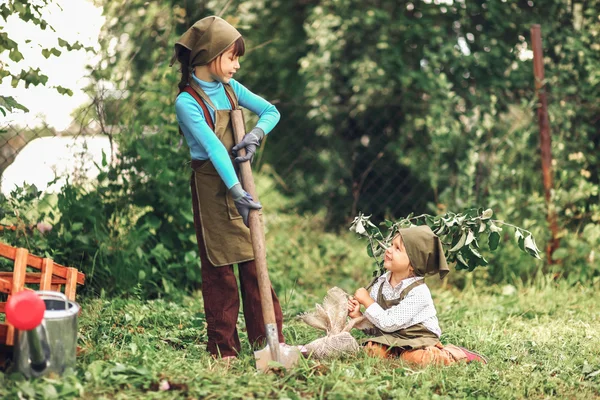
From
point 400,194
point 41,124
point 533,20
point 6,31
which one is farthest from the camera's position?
point 400,194

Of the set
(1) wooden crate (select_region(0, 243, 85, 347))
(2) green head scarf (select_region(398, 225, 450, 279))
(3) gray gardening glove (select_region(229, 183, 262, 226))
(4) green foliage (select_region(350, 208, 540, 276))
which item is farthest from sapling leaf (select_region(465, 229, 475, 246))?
(1) wooden crate (select_region(0, 243, 85, 347))

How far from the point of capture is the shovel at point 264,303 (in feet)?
10.5

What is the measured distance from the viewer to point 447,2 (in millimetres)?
6363

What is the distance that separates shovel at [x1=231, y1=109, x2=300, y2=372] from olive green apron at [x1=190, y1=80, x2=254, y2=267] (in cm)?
11

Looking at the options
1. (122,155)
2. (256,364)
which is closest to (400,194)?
(122,155)

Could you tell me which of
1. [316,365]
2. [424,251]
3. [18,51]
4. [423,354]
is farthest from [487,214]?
[18,51]

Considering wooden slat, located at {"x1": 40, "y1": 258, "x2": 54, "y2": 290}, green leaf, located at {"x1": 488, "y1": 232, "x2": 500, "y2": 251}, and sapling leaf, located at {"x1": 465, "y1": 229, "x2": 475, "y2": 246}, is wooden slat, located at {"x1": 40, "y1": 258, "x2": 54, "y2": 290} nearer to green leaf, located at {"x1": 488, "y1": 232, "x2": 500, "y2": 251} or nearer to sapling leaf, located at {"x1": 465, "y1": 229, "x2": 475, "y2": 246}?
sapling leaf, located at {"x1": 465, "y1": 229, "x2": 475, "y2": 246}

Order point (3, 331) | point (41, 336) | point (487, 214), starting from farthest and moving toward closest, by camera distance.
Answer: point (487, 214)
point (3, 331)
point (41, 336)

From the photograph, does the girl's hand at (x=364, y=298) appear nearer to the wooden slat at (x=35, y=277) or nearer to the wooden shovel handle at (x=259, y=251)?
the wooden shovel handle at (x=259, y=251)

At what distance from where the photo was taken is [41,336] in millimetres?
2809

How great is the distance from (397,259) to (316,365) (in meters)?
0.67

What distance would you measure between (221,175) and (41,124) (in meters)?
2.03

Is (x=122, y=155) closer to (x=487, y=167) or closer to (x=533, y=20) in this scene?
(x=487, y=167)

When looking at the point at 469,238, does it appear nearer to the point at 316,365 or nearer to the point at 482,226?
the point at 482,226
